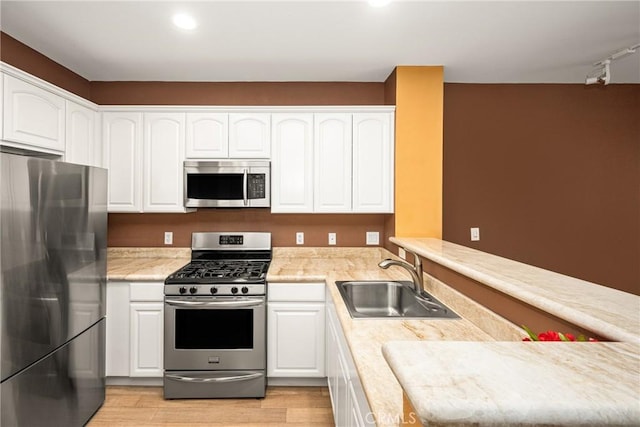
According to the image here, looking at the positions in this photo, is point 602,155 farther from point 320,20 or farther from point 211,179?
point 211,179

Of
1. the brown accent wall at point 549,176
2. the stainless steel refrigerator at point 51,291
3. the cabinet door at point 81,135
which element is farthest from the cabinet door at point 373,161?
the cabinet door at point 81,135

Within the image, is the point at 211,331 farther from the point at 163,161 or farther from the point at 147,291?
the point at 163,161

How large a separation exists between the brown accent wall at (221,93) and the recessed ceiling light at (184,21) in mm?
1039

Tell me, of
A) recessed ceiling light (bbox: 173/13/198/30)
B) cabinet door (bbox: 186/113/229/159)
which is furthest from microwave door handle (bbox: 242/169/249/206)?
recessed ceiling light (bbox: 173/13/198/30)

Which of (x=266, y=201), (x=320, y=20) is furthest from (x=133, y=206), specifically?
(x=320, y=20)

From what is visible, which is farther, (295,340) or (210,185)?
(210,185)

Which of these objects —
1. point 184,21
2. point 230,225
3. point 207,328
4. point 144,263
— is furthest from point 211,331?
point 184,21

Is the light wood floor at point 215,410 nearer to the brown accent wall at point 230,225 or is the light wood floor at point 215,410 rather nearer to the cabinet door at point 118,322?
the cabinet door at point 118,322

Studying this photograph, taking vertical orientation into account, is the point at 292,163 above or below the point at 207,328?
above

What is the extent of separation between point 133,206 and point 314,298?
1698 millimetres

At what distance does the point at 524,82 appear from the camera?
341cm

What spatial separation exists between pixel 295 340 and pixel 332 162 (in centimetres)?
145

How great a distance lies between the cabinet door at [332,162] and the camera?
3.12 m

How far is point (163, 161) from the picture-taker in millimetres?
3109
